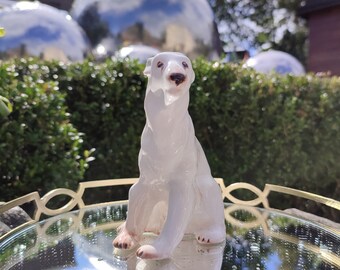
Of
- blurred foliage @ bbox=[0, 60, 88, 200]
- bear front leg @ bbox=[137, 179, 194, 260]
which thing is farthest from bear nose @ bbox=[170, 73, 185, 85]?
blurred foliage @ bbox=[0, 60, 88, 200]

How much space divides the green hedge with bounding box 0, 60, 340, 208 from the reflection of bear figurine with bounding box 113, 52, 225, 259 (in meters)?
2.02

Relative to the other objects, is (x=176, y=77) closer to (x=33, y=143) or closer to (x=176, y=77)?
(x=176, y=77)

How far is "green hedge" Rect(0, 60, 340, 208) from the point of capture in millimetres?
3631

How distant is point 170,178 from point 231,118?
242 cm

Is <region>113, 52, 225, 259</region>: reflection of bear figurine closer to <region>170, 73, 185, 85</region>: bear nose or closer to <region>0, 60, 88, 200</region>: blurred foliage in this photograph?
<region>170, 73, 185, 85</region>: bear nose

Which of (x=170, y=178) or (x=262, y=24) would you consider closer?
(x=170, y=178)

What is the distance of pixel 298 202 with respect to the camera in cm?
417

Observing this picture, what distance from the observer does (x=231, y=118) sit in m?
3.89

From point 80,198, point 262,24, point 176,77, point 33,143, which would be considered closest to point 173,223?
point 176,77

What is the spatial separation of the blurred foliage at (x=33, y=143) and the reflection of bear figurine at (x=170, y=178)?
51.2 inches

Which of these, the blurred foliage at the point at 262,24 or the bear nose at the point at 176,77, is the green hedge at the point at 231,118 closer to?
the bear nose at the point at 176,77

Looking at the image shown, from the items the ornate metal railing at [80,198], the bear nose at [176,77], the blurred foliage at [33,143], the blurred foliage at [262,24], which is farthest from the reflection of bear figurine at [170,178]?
the blurred foliage at [262,24]

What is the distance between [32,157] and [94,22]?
3181 millimetres

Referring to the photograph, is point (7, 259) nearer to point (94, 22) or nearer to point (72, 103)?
point (72, 103)
